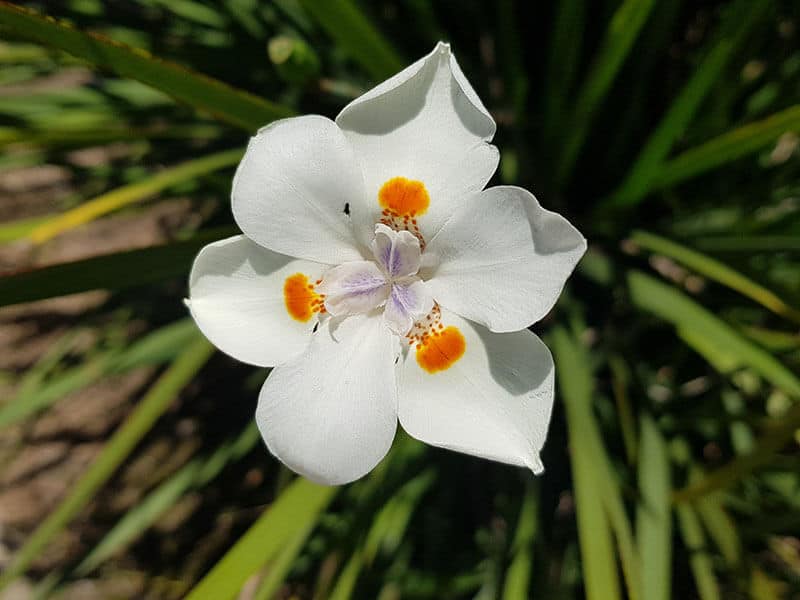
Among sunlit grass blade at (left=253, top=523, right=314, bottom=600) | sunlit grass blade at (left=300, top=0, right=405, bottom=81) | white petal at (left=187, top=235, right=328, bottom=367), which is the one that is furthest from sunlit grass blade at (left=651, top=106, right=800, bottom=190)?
sunlit grass blade at (left=253, top=523, right=314, bottom=600)

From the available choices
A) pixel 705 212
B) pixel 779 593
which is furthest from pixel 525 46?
pixel 779 593

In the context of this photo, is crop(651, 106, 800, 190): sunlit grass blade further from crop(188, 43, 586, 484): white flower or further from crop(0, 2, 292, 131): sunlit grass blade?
crop(0, 2, 292, 131): sunlit grass blade

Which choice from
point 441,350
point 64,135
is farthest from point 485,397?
point 64,135

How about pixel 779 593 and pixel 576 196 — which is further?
pixel 576 196

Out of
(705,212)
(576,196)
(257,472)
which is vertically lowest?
(257,472)

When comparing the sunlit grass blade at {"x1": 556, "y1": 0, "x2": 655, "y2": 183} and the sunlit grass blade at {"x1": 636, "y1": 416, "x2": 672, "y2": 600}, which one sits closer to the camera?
the sunlit grass blade at {"x1": 556, "y1": 0, "x2": 655, "y2": 183}

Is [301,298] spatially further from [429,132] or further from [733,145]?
[733,145]

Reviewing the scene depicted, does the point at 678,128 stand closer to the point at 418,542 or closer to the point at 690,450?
the point at 690,450
